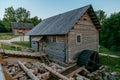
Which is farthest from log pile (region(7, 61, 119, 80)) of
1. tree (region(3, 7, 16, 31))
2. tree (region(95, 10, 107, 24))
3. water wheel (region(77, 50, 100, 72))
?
tree (region(95, 10, 107, 24))

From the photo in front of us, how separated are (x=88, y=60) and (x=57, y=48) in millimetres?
3629

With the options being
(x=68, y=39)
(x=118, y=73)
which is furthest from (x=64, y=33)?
(x=118, y=73)

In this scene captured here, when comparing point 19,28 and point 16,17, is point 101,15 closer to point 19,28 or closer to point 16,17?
point 19,28

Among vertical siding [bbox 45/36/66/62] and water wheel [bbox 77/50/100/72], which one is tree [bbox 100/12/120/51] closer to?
water wheel [bbox 77/50/100/72]

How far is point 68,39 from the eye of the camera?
1517 centimetres

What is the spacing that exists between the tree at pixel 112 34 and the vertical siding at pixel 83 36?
2270cm

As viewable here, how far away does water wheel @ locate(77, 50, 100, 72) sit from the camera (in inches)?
587

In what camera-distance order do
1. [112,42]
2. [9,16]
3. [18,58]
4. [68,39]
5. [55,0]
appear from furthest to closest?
1. [9,16]
2. [112,42]
3. [55,0]
4. [18,58]
5. [68,39]

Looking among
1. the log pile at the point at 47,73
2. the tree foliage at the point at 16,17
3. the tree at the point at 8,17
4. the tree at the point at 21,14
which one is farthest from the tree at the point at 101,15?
the log pile at the point at 47,73

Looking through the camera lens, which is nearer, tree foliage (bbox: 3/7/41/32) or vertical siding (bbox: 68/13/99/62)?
vertical siding (bbox: 68/13/99/62)

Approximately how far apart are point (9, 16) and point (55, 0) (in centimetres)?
3221

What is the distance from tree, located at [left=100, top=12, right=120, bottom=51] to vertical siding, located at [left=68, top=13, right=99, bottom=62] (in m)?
22.7

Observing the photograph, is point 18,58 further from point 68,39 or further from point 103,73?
point 103,73

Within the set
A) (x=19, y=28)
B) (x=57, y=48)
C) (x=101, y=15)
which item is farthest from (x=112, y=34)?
(x=57, y=48)
